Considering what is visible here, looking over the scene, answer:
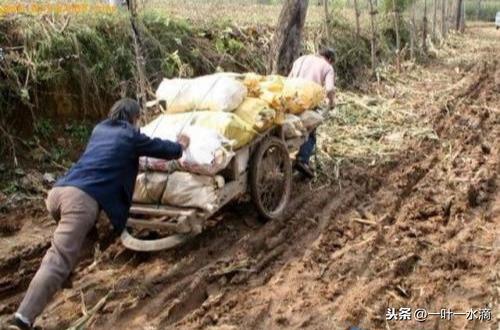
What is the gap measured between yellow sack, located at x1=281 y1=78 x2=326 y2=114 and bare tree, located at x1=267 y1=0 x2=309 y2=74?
10.7 ft

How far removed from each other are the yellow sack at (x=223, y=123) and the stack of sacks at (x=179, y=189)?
0.43 meters

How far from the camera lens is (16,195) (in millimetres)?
6594

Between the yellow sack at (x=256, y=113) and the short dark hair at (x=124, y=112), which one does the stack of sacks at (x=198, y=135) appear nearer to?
the yellow sack at (x=256, y=113)

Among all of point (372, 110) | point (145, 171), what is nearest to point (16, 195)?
point (145, 171)

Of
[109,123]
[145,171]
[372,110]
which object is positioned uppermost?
[109,123]

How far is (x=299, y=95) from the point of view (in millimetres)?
6461

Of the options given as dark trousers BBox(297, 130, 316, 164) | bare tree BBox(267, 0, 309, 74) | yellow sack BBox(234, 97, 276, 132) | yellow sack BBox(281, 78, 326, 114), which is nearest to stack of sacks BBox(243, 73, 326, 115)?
yellow sack BBox(281, 78, 326, 114)

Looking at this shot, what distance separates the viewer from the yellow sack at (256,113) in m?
5.66

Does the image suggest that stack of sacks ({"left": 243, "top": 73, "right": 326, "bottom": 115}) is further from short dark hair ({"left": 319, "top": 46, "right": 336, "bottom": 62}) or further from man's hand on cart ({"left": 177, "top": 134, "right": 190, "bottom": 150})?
man's hand on cart ({"left": 177, "top": 134, "right": 190, "bottom": 150})

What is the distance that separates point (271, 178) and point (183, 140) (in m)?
1.35

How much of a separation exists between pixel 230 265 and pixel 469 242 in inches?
89.4

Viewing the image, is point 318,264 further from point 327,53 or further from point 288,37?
point 288,37

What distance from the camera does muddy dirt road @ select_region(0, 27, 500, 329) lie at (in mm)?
4395

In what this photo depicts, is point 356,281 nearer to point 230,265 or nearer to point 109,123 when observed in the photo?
point 230,265
